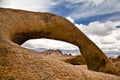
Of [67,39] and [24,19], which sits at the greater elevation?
[24,19]

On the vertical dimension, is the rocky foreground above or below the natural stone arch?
below

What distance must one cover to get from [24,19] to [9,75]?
28.2ft

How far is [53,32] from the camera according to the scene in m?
17.7

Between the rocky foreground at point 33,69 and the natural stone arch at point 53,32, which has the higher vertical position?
the natural stone arch at point 53,32

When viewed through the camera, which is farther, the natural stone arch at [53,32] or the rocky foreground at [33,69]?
the natural stone arch at [53,32]

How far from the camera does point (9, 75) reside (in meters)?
7.30

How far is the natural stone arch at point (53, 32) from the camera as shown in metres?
15.0

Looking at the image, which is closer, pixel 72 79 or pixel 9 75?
pixel 9 75

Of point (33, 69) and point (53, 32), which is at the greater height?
point (53, 32)

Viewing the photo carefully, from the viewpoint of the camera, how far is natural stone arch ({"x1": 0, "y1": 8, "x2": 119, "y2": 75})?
15.0m

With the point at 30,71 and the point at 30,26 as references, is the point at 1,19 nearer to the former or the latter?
the point at 30,26

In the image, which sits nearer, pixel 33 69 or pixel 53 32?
pixel 33 69

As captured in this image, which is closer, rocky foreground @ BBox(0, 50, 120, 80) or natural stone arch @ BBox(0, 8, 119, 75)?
rocky foreground @ BBox(0, 50, 120, 80)

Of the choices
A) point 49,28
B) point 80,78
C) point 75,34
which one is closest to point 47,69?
point 80,78
